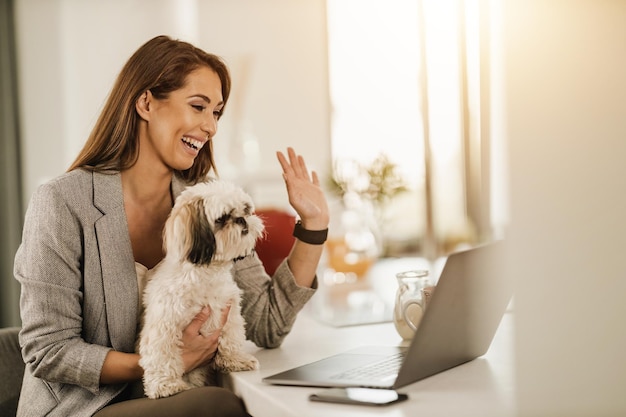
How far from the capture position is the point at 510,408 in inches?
34.7

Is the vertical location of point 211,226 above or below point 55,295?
above

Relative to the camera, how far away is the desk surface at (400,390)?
915 millimetres

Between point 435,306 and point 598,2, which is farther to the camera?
point 435,306

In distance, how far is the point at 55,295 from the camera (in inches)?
52.6

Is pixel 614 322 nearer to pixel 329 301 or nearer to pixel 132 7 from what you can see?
pixel 329 301

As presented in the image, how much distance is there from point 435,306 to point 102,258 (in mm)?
763

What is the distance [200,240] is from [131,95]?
45cm

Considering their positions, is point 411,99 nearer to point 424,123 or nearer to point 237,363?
point 424,123

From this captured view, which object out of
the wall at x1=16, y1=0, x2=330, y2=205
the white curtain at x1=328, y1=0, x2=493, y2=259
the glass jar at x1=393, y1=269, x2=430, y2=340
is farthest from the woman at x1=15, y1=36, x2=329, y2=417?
the white curtain at x1=328, y1=0, x2=493, y2=259

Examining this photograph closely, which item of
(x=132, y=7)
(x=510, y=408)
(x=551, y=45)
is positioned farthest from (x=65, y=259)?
(x=132, y=7)

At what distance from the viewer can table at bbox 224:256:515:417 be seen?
3.00 feet

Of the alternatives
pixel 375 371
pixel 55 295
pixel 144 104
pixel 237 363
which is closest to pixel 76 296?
pixel 55 295

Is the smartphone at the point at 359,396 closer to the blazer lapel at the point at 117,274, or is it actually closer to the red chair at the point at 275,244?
the blazer lapel at the point at 117,274

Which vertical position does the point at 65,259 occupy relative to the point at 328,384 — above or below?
above
